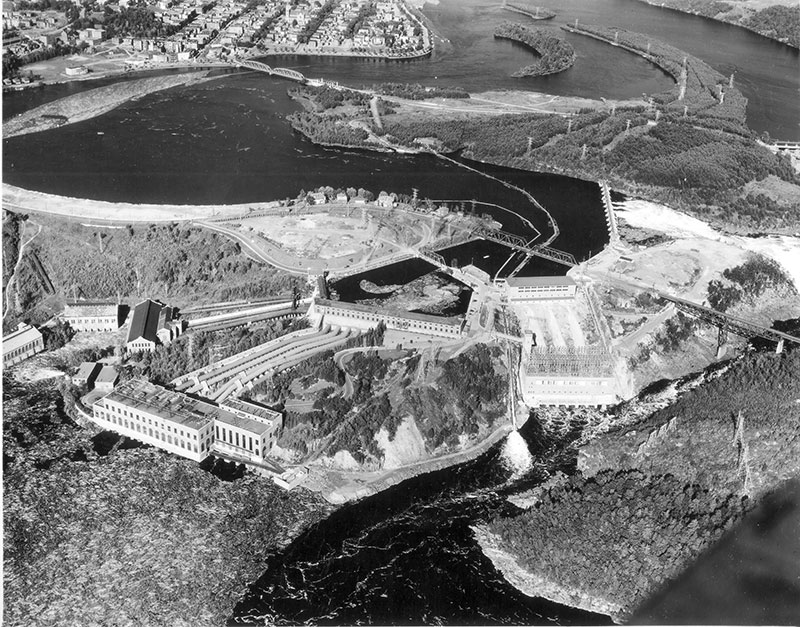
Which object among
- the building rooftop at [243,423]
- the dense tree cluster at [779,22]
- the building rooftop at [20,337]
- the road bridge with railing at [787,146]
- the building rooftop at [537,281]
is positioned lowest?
the building rooftop at [20,337]

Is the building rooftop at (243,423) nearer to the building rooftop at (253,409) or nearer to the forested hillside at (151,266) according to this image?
the building rooftop at (253,409)

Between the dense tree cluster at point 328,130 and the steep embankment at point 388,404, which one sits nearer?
the steep embankment at point 388,404

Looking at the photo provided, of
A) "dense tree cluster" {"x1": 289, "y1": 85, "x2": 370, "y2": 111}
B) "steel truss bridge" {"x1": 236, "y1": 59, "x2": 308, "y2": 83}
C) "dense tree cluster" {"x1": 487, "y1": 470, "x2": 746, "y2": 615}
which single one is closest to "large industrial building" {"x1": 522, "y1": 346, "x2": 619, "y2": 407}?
"dense tree cluster" {"x1": 487, "y1": 470, "x2": 746, "y2": 615}

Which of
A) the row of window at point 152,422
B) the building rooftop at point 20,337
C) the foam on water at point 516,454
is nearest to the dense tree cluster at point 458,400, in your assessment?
the foam on water at point 516,454

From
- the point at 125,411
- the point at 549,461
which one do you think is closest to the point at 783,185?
the point at 549,461

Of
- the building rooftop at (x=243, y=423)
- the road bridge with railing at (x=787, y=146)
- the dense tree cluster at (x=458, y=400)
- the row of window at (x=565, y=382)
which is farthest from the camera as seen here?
the road bridge with railing at (x=787, y=146)

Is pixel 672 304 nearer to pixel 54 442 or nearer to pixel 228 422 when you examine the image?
pixel 228 422

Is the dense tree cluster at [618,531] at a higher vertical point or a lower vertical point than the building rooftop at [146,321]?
lower
